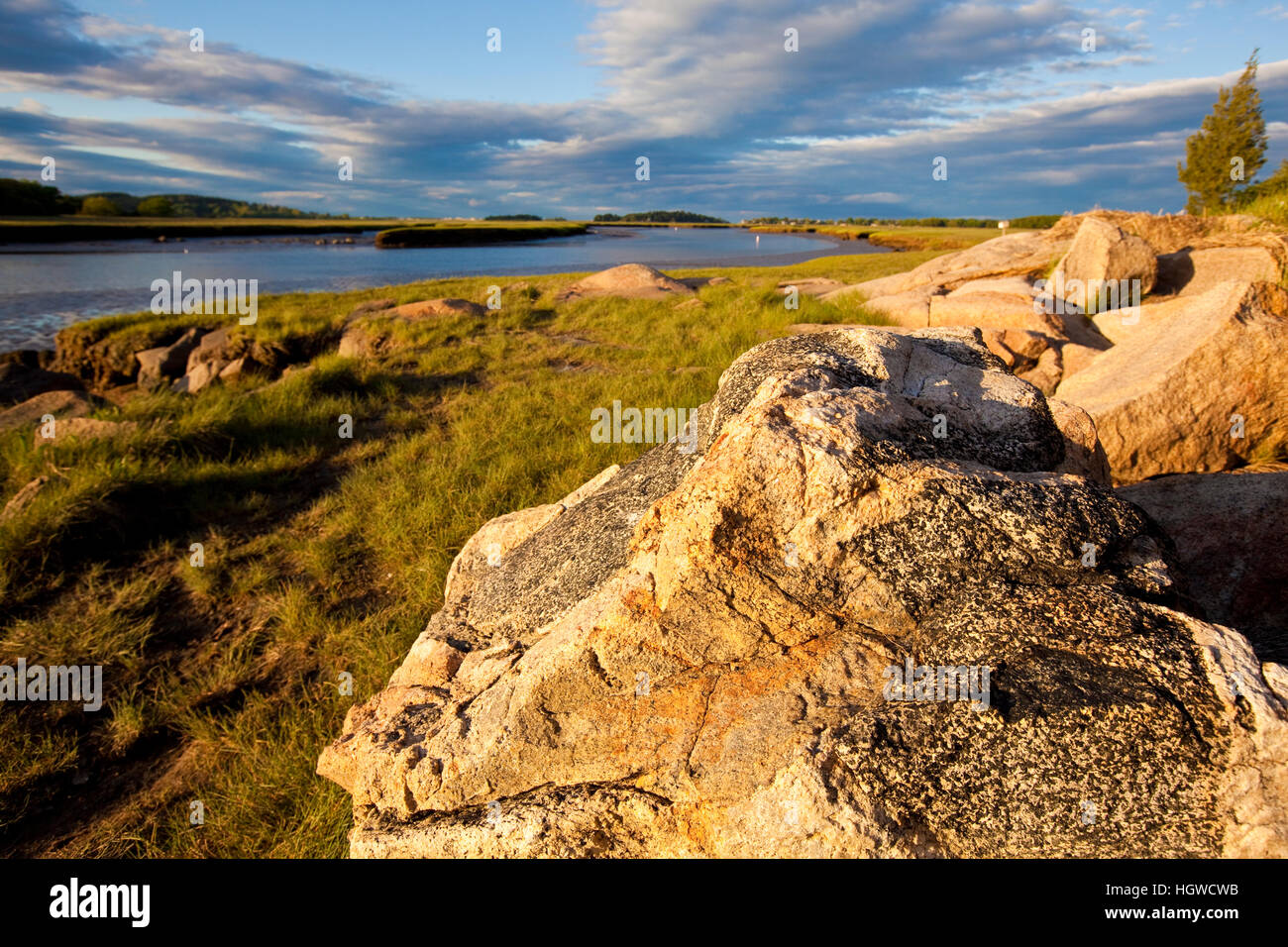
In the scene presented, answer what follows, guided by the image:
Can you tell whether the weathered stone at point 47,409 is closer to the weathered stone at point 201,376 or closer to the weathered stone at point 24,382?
the weathered stone at point 201,376

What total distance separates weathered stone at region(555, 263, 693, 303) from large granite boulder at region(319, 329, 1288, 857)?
1586cm

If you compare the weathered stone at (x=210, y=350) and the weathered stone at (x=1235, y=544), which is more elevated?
the weathered stone at (x=210, y=350)

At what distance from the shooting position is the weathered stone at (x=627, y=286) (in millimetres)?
18234

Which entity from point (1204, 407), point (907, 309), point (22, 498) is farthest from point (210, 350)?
point (1204, 407)

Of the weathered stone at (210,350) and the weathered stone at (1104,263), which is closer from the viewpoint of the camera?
the weathered stone at (1104,263)

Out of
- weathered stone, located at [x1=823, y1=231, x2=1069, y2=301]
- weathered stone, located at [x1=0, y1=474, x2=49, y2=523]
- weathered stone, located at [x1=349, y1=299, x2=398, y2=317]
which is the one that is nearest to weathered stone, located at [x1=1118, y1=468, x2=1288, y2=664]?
weathered stone, located at [x1=0, y1=474, x2=49, y2=523]

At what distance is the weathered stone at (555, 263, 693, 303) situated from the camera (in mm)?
18234

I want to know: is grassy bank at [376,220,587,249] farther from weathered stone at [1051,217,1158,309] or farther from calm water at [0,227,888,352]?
weathered stone at [1051,217,1158,309]

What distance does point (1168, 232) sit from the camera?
35.8 feet

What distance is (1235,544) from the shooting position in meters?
3.70

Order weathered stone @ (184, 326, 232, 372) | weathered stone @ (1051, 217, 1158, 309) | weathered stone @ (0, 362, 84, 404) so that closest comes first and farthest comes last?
weathered stone @ (1051, 217, 1158, 309) < weathered stone @ (0, 362, 84, 404) < weathered stone @ (184, 326, 232, 372)

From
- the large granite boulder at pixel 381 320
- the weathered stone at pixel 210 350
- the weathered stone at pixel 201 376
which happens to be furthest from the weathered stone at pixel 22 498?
the weathered stone at pixel 210 350

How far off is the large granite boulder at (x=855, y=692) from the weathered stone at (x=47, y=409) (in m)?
9.06

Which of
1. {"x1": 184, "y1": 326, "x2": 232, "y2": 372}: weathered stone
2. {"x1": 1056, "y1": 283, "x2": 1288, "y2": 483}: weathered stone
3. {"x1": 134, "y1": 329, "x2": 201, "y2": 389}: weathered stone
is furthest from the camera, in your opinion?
{"x1": 134, "y1": 329, "x2": 201, "y2": 389}: weathered stone
